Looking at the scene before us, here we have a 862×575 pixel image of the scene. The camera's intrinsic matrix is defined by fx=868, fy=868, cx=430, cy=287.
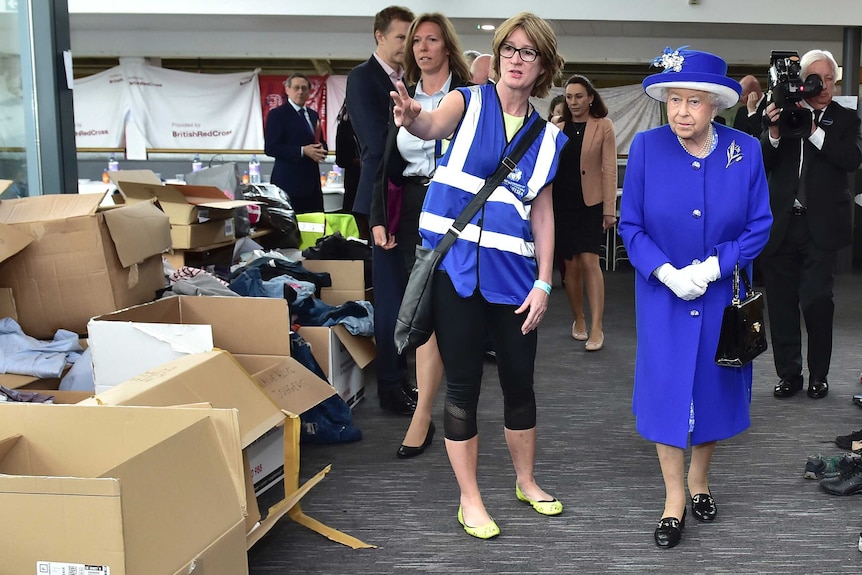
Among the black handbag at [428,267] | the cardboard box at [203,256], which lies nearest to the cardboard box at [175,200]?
the cardboard box at [203,256]

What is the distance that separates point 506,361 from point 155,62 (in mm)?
8164

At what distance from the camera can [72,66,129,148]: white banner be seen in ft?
29.6

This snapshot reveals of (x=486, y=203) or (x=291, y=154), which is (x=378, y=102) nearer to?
(x=486, y=203)

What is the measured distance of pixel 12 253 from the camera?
2666 mm

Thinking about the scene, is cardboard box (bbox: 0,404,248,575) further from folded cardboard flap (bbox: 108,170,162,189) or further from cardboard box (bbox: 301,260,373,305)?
cardboard box (bbox: 301,260,373,305)

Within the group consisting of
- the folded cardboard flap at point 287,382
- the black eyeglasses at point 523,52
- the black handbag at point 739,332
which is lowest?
the folded cardboard flap at point 287,382

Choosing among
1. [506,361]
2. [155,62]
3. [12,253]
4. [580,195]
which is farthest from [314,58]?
[506,361]

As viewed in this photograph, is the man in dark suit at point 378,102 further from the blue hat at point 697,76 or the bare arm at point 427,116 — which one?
the blue hat at point 697,76

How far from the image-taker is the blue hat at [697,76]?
209 centimetres

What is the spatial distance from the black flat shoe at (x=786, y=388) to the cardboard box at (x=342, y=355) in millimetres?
1732

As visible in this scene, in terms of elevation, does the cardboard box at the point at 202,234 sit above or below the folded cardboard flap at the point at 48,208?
below

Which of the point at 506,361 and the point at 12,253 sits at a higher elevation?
the point at 12,253

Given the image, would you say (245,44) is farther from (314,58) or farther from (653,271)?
(653,271)

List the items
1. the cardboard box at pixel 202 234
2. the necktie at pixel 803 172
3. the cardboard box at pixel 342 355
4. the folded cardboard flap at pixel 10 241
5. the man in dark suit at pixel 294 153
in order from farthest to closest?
the man in dark suit at pixel 294 153 → the cardboard box at pixel 202 234 → the necktie at pixel 803 172 → the cardboard box at pixel 342 355 → the folded cardboard flap at pixel 10 241
